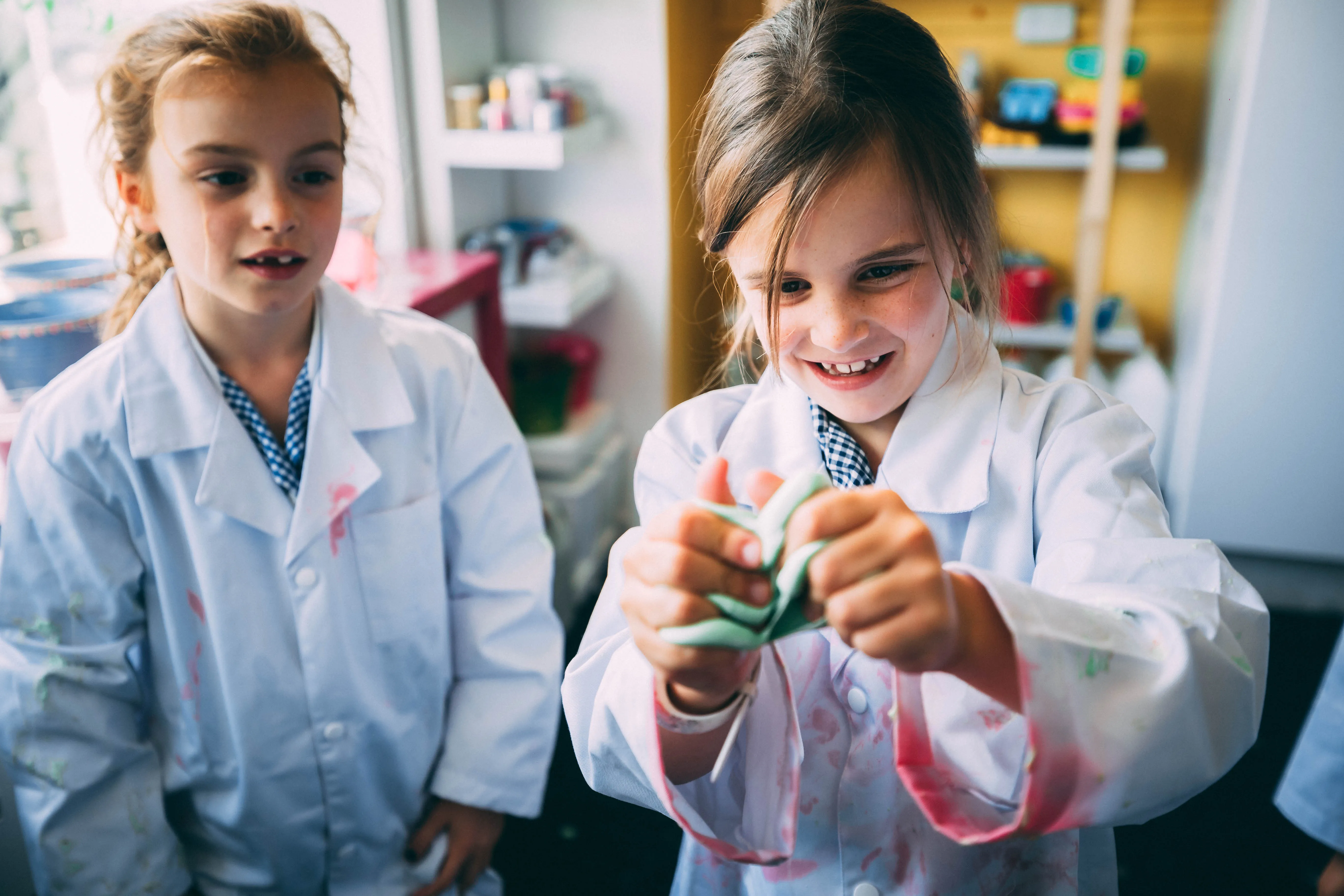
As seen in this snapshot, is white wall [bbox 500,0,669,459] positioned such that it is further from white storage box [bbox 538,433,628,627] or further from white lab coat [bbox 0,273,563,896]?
white lab coat [bbox 0,273,563,896]

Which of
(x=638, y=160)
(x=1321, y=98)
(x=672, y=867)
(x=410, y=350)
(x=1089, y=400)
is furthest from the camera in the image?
(x=638, y=160)

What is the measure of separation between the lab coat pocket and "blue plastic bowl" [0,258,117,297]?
0.50m

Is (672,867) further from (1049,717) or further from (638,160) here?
(638,160)

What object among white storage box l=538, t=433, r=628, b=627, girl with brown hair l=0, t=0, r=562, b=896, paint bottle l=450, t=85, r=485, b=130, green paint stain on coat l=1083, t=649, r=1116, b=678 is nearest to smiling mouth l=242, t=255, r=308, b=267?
girl with brown hair l=0, t=0, r=562, b=896

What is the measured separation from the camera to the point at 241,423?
2.80ft

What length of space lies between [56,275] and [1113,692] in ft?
4.07

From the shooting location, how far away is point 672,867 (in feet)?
4.26

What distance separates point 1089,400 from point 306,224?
64 cm

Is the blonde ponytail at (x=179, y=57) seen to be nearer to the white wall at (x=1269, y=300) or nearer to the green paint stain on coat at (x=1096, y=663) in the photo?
the green paint stain on coat at (x=1096, y=663)

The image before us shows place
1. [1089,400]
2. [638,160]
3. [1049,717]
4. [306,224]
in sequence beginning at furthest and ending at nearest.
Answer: [638,160]
[306,224]
[1089,400]
[1049,717]

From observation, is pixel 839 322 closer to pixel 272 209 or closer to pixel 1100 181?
pixel 272 209

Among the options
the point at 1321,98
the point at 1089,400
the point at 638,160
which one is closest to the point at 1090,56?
the point at 1321,98

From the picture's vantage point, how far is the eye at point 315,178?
2.69 feet

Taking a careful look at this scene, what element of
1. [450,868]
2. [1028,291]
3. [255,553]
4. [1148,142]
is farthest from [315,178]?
[1148,142]
